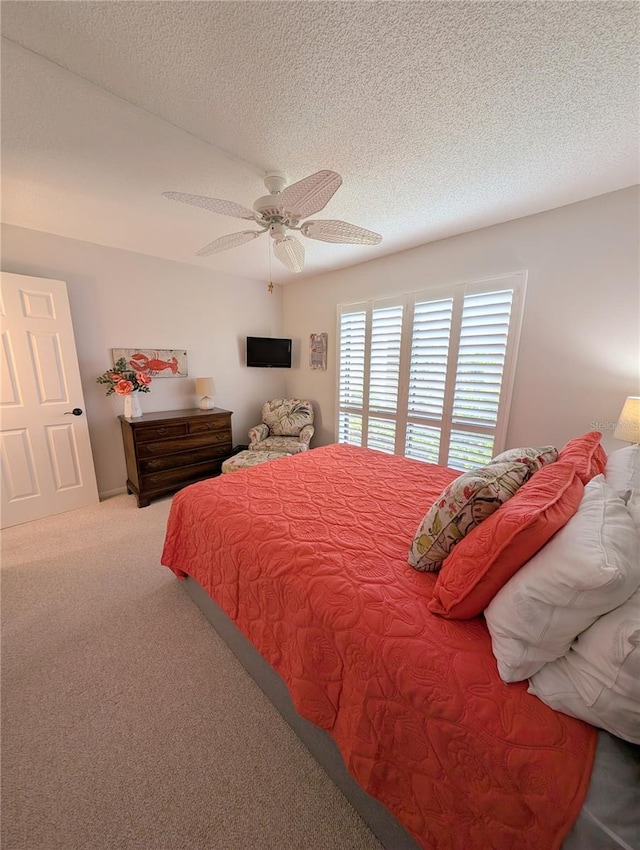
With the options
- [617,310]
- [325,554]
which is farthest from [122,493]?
[617,310]

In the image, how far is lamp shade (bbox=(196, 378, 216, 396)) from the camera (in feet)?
11.7

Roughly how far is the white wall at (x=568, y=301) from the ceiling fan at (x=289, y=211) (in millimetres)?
1407

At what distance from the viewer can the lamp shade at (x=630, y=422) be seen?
1.76m

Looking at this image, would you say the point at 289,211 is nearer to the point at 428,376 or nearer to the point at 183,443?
the point at 428,376

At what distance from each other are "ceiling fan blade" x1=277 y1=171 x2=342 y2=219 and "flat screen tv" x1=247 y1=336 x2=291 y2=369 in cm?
238

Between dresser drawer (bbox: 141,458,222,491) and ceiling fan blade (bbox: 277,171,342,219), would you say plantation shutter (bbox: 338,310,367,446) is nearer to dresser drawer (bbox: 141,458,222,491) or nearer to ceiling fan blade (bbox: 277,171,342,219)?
dresser drawer (bbox: 141,458,222,491)

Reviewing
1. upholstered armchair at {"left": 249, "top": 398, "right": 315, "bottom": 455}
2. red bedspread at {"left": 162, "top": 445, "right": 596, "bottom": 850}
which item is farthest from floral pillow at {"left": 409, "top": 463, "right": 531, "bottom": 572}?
upholstered armchair at {"left": 249, "top": 398, "right": 315, "bottom": 455}

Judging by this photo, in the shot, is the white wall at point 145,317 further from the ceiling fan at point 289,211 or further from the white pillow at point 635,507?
the white pillow at point 635,507

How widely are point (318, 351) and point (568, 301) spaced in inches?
101

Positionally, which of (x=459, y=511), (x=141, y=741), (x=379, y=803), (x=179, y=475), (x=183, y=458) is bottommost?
(x=141, y=741)

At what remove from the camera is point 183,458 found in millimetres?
3275

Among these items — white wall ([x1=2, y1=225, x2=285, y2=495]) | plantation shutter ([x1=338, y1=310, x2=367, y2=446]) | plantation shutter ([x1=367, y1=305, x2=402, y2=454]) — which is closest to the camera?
white wall ([x1=2, y1=225, x2=285, y2=495])

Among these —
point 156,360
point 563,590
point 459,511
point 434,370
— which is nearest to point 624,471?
point 459,511

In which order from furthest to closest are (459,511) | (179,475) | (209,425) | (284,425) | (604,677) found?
1. (284,425)
2. (209,425)
3. (179,475)
4. (459,511)
5. (604,677)
